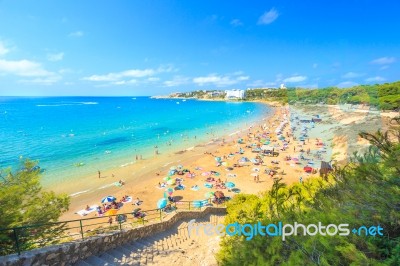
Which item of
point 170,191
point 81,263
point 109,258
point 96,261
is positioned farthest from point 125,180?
point 81,263

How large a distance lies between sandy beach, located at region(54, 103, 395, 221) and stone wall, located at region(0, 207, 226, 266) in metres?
9.36

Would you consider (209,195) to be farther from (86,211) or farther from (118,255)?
(118,255)

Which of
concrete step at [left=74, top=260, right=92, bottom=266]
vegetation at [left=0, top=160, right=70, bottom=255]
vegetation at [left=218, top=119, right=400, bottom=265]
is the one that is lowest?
concrete step at [left=74, top=260, right=92, bottom=266]

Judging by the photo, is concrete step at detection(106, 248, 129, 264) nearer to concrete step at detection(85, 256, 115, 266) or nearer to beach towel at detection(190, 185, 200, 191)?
concrete step at detection(85, 256, 115, 266)

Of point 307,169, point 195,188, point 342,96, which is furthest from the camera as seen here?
point 307,169

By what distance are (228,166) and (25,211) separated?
83.1 ft

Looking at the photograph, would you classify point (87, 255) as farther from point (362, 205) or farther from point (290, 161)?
point (290, 161)

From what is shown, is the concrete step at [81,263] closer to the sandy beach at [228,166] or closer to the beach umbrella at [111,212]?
the sandy beach at [228,166]

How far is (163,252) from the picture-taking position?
342 inches

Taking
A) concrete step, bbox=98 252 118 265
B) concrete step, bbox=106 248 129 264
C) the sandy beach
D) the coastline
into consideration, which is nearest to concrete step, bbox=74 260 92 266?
concrete step, bbox=98 252 118 265

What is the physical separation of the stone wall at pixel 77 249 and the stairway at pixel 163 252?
6.9 inches

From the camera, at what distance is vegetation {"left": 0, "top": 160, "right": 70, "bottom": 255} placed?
6562mm

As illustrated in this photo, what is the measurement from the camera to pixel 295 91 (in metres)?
15.0

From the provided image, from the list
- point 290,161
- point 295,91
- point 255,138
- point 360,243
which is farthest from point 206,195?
point 255,138
